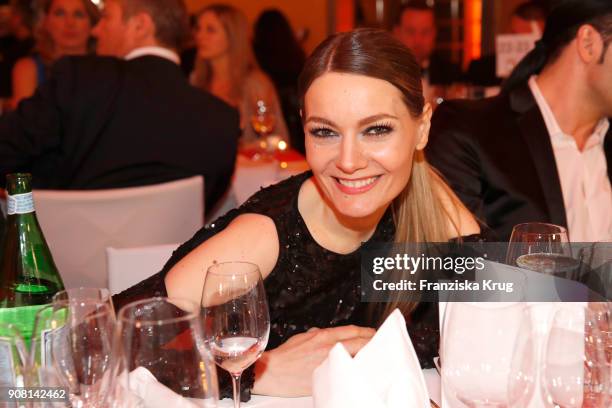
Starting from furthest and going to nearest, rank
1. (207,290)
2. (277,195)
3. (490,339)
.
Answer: (277,195) → (207,290) → (490,339)

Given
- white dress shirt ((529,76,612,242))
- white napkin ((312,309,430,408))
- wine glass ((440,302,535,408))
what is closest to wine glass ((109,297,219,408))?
white napkin ((312,309,430,408))

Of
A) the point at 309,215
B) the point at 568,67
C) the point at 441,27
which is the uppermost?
the point at 441,27

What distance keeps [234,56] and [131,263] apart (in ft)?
12.2

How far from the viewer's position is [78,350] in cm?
104

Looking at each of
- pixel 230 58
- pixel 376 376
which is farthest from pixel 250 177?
pixel 376 376

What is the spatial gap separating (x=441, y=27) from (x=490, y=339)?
901cm

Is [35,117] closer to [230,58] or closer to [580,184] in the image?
[580,184]

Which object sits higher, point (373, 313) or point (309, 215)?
point (309, 215)

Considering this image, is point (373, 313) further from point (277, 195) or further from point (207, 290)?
point (207, 290)

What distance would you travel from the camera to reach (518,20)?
19.8ft

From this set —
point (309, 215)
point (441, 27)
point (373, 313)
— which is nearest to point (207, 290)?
point (309, 215)

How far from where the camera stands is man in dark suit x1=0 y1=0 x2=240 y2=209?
3.17m

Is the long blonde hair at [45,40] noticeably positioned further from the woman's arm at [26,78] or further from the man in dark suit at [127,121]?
the man in dark suit at [127,121]

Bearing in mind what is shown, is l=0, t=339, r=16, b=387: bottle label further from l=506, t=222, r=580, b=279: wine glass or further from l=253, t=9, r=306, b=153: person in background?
l=253, t=9, r=306, b=153: person in background
